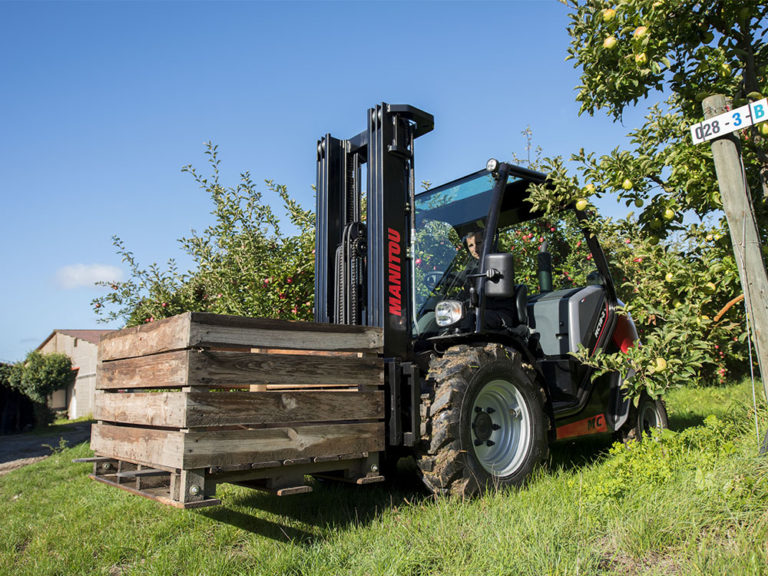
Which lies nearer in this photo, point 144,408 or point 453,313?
point 144,408

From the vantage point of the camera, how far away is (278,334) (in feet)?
11.1

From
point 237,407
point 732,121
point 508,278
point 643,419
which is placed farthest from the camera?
point 643,419

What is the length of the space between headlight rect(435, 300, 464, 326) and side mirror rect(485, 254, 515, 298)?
286mm

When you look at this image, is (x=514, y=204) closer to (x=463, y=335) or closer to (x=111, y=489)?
(x=463, y=335)

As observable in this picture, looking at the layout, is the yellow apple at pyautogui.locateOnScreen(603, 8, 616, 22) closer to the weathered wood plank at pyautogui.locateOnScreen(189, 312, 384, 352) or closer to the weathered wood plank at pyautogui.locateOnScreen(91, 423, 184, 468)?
the weathered wood plank at pyautogui.locateOnScreen(189, 312, 384, 352)

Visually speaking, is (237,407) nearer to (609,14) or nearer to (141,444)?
(141,444)

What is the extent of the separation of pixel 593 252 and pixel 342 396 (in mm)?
3448

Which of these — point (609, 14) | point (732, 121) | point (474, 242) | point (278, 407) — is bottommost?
A: point (278, 407)

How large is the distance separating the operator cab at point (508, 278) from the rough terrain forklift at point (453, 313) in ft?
0.04

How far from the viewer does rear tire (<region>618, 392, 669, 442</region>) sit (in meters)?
5.78

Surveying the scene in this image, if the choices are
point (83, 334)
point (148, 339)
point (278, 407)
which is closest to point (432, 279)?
point (278, 407)

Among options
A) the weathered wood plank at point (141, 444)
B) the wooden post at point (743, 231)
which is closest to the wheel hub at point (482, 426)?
the wooden post at point (743, 231)

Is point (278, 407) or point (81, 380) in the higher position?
point (81, 380)

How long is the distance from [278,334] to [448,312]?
140 cm
